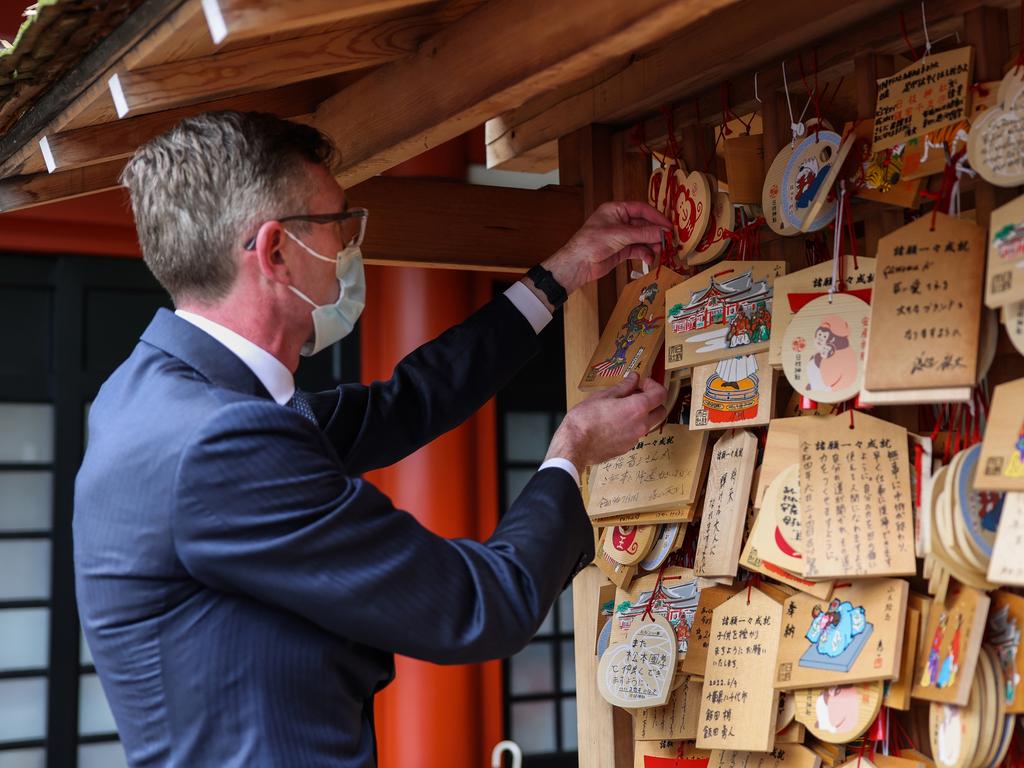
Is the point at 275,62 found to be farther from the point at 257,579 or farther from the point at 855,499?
the point at 855,499

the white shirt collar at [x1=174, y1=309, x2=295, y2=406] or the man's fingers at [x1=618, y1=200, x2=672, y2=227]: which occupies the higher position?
the man's fingers at [x1=618, y1=200, x2=672, y2=227]

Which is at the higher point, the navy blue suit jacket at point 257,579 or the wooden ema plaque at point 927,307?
the wooden ema plaque at point 927,307

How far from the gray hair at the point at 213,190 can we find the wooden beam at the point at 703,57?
1.55ft

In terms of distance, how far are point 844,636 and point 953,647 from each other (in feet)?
0.41

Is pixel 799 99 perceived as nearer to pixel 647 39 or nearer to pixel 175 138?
pixel 647 39

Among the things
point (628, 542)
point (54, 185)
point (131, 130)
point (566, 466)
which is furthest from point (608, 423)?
point (54, 185)

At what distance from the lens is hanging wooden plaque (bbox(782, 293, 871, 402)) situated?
1162 mm

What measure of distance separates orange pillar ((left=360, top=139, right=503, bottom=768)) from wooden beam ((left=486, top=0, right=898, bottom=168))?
189 centimetres

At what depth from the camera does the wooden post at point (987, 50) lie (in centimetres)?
108

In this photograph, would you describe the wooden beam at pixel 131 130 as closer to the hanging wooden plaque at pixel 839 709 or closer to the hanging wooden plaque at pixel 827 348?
the hanging wooden plaque at pixel 827 348

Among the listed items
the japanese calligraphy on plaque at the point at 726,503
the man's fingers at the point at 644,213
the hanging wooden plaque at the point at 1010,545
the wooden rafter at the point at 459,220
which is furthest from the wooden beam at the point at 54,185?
the hanging wooden plaque at the point at 1010,545

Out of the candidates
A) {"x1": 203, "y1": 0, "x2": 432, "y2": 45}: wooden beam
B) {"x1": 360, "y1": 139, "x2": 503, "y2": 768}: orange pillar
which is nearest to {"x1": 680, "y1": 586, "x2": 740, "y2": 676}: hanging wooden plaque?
{"x1": 203, "y1": 0, "x2": 432, "y2": 45}: wooden beam

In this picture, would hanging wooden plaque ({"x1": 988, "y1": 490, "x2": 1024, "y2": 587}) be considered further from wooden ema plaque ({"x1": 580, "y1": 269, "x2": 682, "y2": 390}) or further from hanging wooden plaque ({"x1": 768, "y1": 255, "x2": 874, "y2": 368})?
wooden ema plaque ({"x1": 580, "y1": 269, "x2": 682, "y2": 390})

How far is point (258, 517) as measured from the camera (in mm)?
1127
